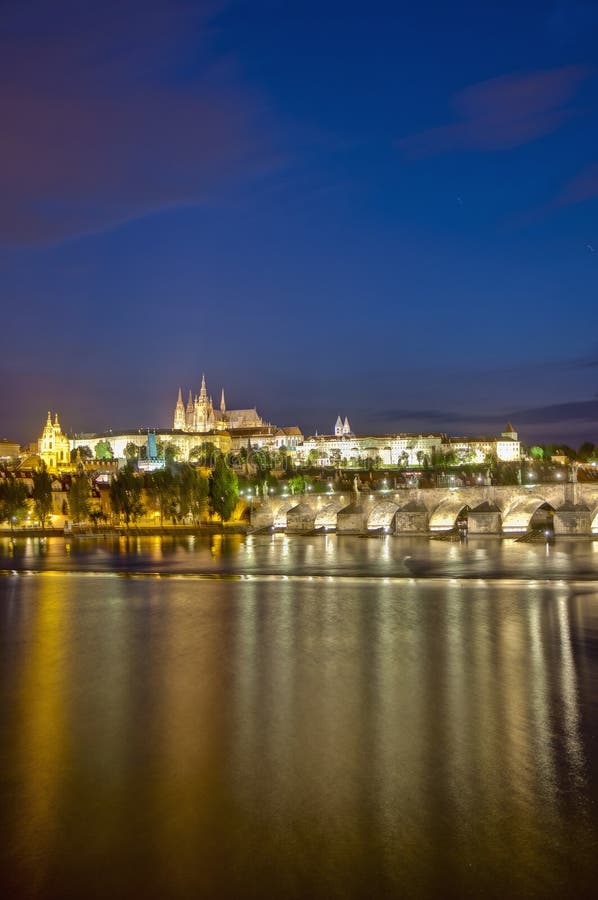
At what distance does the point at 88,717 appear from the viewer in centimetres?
1088

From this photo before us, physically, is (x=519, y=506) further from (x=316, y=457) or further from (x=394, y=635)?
(x=316, y=457)

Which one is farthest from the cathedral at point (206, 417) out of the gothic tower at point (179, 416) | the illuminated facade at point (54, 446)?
the illuminated facade at point (54, 446)

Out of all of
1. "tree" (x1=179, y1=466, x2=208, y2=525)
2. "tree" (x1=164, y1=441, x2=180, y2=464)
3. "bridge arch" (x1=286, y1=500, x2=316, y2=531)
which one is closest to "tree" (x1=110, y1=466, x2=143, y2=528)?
"tree" (x1=179, y1=466, x2=208, y2=525)

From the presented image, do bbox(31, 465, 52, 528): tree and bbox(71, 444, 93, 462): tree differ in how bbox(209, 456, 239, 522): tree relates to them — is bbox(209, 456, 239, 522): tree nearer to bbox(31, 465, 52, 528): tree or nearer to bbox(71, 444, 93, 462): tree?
bbox(31, 465, 52, 528): tree

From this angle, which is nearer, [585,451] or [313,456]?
[585,451]

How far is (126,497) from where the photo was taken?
5575 cm

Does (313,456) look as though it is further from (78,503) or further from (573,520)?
(573,520)

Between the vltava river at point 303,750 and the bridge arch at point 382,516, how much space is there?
1020 inches

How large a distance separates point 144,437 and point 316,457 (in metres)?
28.8

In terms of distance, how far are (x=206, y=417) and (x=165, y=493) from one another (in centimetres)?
10181

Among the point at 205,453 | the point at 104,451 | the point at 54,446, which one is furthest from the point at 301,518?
the point at 104,451

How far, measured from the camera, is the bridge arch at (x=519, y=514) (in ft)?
134

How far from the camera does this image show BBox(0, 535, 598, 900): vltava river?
6324mm

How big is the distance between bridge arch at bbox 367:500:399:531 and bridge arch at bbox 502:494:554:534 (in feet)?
23.8
